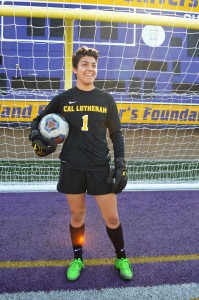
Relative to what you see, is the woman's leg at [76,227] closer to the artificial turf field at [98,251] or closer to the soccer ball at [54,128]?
the artificial turf field at [98,251]

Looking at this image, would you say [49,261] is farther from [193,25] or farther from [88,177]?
[193,25]

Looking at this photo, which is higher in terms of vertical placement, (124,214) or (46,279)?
(46,279)

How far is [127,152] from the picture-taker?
22.9 feet

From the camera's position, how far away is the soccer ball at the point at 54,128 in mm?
1964

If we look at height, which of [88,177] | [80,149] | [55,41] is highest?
[55,41]

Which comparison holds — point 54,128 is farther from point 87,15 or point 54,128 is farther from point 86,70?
point 87,15

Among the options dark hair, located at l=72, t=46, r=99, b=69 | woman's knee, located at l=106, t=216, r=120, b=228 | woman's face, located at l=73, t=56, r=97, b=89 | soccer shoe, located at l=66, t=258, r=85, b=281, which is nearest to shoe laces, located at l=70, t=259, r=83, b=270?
soccer shoe, located at l=66, t=258, r=85, b=281

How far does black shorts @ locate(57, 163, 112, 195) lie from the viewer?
1.99 meters

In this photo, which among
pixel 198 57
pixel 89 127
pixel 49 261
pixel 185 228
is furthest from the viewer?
pixel 198 57

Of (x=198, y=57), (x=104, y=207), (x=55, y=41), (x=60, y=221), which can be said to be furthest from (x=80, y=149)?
(x=198, y=57)

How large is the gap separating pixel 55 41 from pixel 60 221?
17.5ft

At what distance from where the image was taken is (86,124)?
1976mm

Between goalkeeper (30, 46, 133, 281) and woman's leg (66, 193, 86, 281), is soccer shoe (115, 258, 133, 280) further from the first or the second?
goalkeeper (30, 46, 133, 281)

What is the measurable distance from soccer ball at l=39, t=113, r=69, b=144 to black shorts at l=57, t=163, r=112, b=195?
0.67 feet
